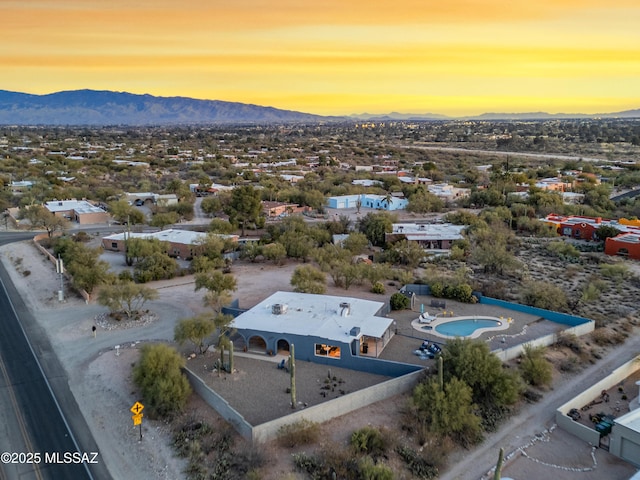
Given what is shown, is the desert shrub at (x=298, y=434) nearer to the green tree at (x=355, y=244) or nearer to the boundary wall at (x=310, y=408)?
the boundary wall at (x=310, y=408)

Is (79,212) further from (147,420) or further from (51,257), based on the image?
(147,420)

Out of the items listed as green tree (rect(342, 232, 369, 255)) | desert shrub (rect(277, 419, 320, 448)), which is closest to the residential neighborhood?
desert shrub (rect(277, 419, 320, 448))

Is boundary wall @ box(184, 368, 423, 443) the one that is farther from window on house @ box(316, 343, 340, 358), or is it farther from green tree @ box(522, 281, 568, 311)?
green tree @ box(522, 281, 568, 311)

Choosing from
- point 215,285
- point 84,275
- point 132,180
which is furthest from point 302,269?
point 132,180

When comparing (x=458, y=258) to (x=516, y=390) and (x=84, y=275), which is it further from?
(x=84, y=275)

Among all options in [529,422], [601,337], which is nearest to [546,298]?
[601,337]

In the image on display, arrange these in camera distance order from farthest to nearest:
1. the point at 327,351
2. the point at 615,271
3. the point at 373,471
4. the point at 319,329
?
A: the point at 615,271
the point at 319,329
the point at 327,351
the point at 373,471
